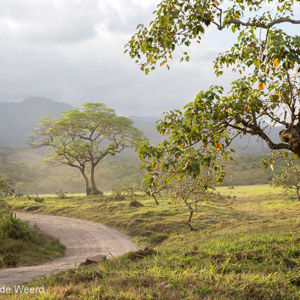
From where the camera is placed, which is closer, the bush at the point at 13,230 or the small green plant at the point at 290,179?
the bush at the point at 13,230

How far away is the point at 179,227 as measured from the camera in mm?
19109

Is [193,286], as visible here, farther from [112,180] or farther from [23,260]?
[112,180]

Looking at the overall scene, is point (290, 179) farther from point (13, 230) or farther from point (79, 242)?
point (13, 230)

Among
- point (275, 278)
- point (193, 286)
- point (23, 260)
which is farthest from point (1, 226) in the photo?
point (275, 278)

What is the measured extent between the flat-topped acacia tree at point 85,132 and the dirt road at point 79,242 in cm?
2049

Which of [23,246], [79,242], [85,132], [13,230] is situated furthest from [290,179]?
[85,132]

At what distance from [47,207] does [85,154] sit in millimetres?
15355

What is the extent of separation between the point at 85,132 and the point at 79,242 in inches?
1167

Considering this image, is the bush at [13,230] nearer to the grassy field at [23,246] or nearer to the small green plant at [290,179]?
the grassy field at [23,246]

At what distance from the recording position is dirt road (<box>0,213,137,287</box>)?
9.90 m

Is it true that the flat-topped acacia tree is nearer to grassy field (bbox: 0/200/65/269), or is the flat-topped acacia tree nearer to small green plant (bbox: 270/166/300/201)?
small green plant (bbox: 270/166/300/201)

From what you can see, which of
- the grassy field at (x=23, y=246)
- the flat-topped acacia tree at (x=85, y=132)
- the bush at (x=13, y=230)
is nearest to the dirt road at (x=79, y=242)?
the grassy field at (x=23, y=246)

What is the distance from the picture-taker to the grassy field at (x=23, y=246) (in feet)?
37.7

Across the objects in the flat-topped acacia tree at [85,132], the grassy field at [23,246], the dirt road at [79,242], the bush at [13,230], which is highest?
the flat-topped acacia tree at [85,132]
